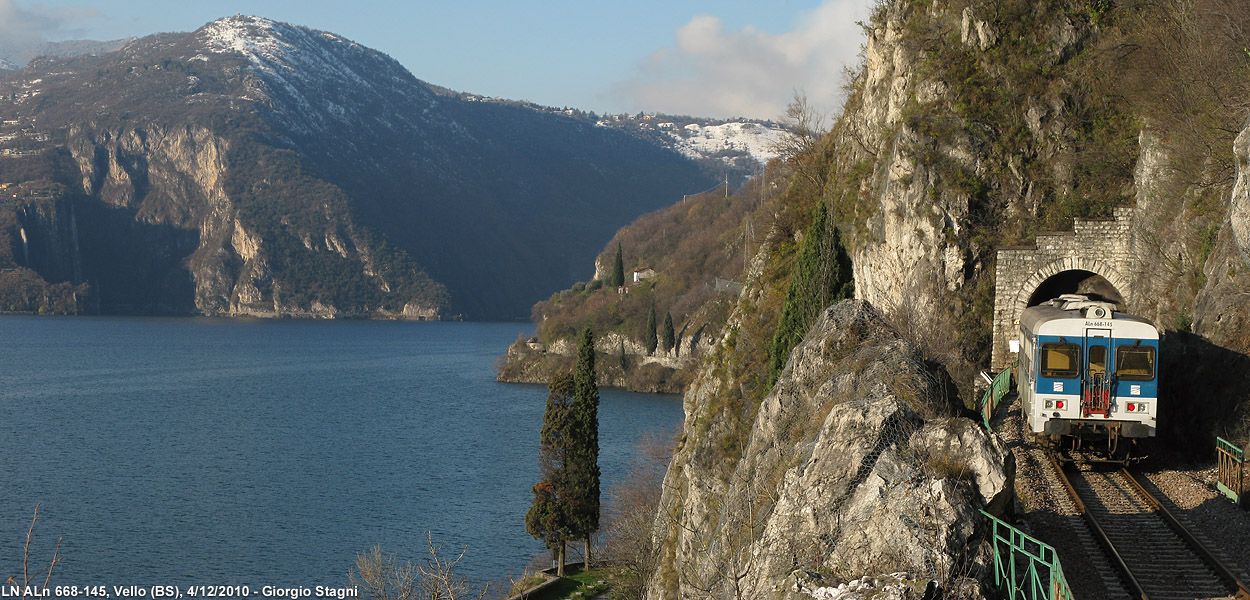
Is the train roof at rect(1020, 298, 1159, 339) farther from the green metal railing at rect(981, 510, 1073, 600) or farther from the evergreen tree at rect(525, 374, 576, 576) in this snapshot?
the evergreen tree at rect(525, 374, 576, 576)

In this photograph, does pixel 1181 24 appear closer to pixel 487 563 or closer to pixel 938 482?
pixel 938 482

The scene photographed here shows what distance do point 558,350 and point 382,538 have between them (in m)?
85.6

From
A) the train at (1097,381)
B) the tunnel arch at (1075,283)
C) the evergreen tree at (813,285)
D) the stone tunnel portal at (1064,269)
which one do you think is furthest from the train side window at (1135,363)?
the evergreen tree at (813,285)

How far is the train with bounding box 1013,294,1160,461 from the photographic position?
1969cm

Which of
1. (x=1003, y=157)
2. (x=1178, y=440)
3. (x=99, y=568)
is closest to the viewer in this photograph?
(x=1178, y=440)

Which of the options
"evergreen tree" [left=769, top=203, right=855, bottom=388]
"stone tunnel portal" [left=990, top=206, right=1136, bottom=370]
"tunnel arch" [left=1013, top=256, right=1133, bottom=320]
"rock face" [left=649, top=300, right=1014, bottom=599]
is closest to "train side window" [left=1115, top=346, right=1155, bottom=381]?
"rock face" [left=649, top=300, right=1014, bottom=599]

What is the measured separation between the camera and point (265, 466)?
66.2 meters

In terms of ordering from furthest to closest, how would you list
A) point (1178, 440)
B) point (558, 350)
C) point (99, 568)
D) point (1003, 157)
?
point (558, 350) < point (99, 568) < point (1003, 157) < point (1178, 440)

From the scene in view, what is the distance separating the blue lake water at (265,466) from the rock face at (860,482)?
28.6 m

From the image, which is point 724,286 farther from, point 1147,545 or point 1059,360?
point 1147,545

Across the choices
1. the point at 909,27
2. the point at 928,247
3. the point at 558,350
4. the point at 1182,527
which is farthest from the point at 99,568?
the point at 558,350

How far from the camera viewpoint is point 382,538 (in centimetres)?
4781

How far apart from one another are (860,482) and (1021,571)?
2154 millimetres

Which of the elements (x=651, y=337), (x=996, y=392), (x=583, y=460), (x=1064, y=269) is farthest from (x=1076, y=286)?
(x=651, y=337)
